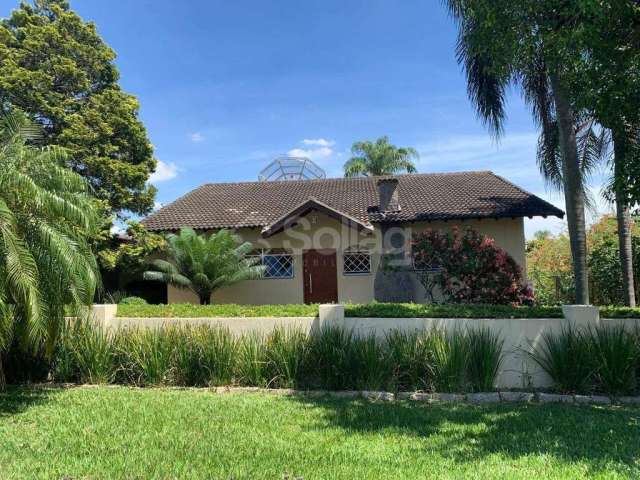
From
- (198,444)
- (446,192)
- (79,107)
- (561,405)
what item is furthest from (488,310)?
(79,107)

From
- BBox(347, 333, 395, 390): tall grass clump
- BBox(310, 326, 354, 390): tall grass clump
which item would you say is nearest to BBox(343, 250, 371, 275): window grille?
BBox(310, 326, 354, 390): tall grass clump

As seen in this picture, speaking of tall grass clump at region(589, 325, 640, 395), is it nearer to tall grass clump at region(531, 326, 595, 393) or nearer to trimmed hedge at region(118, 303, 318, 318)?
tall grass clump at region(531, 326, 595, 393)

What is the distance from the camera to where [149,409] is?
6.63m

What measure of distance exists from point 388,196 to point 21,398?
1345 cm

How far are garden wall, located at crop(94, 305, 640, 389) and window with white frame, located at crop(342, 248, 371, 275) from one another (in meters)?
8.56

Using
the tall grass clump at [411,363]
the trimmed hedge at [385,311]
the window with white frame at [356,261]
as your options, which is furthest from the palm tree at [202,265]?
the tall grass clump at [411,363]

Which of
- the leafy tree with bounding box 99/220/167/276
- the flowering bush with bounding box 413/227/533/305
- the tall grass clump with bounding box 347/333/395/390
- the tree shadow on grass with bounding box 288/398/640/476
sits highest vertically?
the leafy tree with bounding box 99/220/167/276

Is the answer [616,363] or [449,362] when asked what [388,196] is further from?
[616,363]

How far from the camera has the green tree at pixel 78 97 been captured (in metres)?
15.8

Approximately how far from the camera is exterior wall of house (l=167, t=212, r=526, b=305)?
677 inches

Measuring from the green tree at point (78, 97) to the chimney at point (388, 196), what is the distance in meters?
8.81

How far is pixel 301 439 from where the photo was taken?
5.36 meters

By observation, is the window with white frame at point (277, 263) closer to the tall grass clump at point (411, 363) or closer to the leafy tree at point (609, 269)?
the tall grass clump at point (411, 363)

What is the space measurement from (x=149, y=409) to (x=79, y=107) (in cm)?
1363
